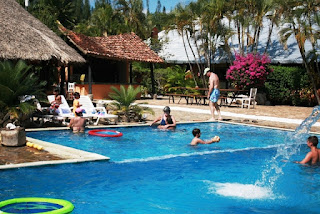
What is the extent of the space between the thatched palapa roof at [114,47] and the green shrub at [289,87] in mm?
7673

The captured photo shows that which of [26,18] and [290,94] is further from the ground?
[26,18]

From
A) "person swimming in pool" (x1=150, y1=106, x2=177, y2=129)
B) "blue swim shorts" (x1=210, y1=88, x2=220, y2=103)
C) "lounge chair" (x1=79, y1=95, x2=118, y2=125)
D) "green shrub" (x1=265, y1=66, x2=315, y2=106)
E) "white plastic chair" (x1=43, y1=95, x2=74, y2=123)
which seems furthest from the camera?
"green shrub" (x1=265, y1=66, x2=315, y2=106)

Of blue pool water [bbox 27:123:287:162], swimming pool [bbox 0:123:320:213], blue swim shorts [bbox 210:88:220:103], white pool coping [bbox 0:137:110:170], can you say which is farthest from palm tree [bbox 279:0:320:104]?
white pool coping [bbox 0:137:110:170]

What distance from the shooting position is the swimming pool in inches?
286

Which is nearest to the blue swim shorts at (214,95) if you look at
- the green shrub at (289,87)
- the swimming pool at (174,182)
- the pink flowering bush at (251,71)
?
the swimming pool at (174,182)

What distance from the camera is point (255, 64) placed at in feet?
80.8

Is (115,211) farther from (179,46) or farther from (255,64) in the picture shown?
(179,46)

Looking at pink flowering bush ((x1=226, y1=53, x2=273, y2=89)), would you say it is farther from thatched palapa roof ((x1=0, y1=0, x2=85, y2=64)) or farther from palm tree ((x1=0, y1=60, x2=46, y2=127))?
palm tree ((x1=0, y1=60, x2=46, y2=127))

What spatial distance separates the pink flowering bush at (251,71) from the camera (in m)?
24.5

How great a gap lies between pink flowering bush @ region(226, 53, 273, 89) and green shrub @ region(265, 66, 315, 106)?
2.25 ft

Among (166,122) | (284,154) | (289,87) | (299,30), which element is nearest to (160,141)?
(166,122)

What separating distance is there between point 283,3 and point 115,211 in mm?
19793

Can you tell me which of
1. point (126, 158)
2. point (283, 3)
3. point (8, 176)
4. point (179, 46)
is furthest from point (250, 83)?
point (8, 176)

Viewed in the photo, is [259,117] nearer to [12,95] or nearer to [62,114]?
[62,114]
